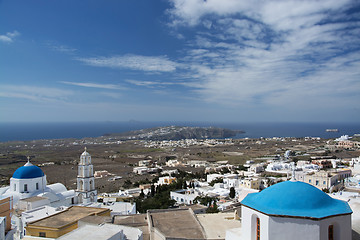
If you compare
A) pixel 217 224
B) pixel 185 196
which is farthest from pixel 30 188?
pixel 217 224

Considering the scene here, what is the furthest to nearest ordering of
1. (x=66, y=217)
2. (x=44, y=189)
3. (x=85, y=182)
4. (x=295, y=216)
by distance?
(x=44, y=189)
(x=85, y=182)
(x=66, y=217)
(x=295, y=216)

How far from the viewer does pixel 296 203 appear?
19.6ft

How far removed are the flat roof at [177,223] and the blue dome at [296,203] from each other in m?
3.21

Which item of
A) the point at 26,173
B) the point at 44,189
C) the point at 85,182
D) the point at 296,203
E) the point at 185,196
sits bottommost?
the point at 185,196

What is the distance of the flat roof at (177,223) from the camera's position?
29.2ft

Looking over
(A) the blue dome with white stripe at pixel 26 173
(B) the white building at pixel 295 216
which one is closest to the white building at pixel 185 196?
(A) the blue dome with white stripe at pixel 26 173

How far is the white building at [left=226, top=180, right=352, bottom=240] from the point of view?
223 inches

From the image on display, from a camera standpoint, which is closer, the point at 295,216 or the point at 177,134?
the point at 295,216

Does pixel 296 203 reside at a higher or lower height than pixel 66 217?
higher

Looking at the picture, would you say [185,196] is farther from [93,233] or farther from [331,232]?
[331,232]

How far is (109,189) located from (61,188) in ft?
47.0

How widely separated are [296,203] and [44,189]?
16683 millimetres

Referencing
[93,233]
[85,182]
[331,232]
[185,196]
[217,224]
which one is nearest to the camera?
[331,232]

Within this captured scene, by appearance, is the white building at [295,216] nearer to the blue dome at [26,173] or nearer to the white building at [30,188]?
the white building at [30,188]
